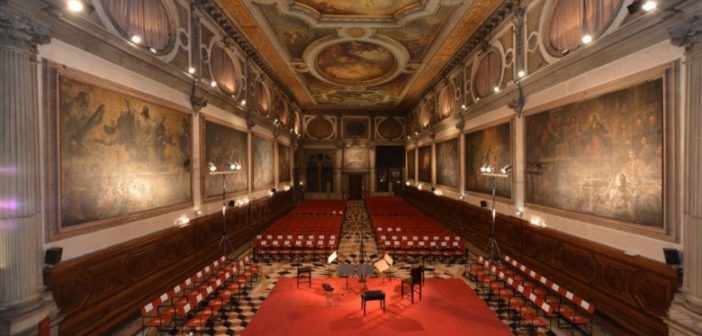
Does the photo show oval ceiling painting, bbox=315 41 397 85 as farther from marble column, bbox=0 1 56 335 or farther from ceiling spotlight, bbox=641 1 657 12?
marble column, bbox=0 1 56 335

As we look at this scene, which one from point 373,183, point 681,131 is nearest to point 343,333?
point 681,131

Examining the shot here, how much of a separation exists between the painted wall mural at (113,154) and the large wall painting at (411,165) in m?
22.1

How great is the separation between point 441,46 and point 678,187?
11944 millimetres

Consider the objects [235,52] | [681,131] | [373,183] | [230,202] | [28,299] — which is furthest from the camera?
[373,183]

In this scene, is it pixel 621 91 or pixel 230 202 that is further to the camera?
pixel 230 202

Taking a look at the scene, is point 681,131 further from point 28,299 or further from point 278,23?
point 278,23

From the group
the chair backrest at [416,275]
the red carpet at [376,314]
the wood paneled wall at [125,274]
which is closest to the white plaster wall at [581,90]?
the red carpet at [376,314]

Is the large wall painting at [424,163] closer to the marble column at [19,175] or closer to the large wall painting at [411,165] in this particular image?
the large wall painting at [411,165]

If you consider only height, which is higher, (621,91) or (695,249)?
(621,91)

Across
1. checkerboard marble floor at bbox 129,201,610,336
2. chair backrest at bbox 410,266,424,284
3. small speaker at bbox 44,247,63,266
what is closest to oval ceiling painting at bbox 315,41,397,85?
checkerboard marble floor at bbox 129,201,610,336

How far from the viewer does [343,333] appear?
679 centimetres

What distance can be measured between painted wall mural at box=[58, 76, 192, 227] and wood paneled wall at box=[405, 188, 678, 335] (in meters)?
10.9

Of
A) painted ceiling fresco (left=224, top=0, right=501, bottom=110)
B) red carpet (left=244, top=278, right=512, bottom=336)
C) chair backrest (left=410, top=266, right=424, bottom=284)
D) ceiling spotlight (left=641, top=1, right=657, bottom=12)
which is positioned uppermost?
painted ceiling fresco (left=224, top=0, right=501, bottom=110)

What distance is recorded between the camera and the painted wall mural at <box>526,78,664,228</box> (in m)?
6.08
